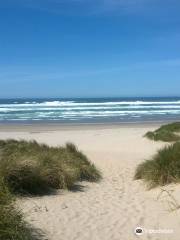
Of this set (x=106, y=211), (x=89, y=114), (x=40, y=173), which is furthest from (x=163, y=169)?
(x=89, y=114)

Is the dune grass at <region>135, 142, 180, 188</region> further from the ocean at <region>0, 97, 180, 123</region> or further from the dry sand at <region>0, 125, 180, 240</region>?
the ocean at <region>0, 97, 180, 123</region>

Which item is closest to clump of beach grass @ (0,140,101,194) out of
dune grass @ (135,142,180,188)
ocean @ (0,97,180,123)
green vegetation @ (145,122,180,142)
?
dune grass @ (135,142,180,188)

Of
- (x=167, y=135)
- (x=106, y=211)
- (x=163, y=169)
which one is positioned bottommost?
(x=106, y=211)

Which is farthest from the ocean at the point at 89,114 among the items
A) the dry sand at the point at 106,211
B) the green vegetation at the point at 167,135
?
the dry sand at the point at 106,211

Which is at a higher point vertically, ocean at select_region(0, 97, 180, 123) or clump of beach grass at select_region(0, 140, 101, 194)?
clump of beach grass at select_region(0, 140, 101, 194)

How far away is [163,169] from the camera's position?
32.5 ft

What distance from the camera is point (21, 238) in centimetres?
562

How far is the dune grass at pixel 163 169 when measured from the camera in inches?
380

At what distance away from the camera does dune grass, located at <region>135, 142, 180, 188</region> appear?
9652 mm

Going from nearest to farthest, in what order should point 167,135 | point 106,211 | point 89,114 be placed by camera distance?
point 106,211, point 167,135, point 89,114

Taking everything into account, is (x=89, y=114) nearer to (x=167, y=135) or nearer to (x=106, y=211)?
(x=167, y=135)

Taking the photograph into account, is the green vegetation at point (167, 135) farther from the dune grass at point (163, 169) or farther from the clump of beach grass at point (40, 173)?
the dune grass at point (163, 169)

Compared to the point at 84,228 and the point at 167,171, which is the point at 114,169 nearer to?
the point at 167,171

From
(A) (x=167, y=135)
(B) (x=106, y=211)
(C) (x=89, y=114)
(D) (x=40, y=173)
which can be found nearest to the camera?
(B) (x=106, y=211)
